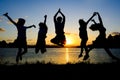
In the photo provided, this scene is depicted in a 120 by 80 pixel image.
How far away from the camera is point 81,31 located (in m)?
16.1

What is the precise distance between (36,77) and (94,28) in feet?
22.0

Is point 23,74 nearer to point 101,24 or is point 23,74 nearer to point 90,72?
point 90,72

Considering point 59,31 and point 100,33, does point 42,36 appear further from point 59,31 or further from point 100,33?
point 100,33

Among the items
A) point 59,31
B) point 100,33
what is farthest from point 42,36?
point 100,33

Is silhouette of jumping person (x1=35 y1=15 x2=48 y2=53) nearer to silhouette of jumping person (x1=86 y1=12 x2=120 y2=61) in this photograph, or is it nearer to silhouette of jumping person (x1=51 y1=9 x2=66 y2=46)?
silhouette of jumping person (x1=51 y1=9 x2=66 y2=46)

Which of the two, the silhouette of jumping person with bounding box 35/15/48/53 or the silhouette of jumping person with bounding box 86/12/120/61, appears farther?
the silhouette of jumping person with bounding box 86/12/120/61

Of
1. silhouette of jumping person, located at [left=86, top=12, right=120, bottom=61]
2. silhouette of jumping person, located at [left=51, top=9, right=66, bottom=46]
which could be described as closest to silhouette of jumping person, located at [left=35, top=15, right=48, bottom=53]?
silhouette of jumping person, located at [left=51, top=9, right=66, bottom=46]

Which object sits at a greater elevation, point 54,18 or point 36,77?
point 54,18

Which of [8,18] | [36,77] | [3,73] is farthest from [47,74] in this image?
[8,18]

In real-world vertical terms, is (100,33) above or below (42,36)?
above

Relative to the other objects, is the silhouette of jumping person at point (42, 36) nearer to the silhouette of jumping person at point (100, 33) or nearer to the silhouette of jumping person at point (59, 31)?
the silhouette of jumping person at point (59, 31)

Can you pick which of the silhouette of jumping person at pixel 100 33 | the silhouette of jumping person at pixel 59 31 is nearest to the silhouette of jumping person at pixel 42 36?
the silhouette of jumping person at pixel 59 31

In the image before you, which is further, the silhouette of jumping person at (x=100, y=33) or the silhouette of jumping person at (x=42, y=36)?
the silhouette of jumping person at (x=100, y=33)

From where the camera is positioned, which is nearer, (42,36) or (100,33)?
(42,36)
